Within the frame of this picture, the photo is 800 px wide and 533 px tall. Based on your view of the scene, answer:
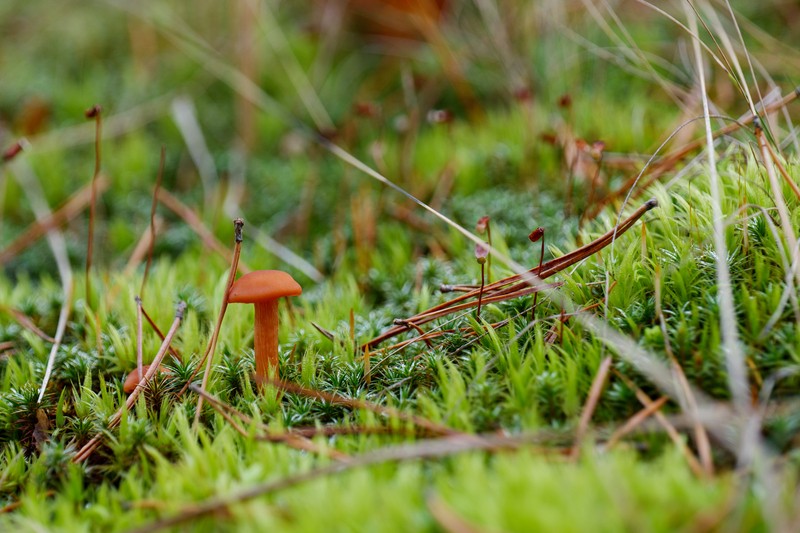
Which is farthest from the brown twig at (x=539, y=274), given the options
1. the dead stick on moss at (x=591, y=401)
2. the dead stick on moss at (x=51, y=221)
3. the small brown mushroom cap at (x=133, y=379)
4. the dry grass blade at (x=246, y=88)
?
the dead stick on moss at (x=51, y=221)

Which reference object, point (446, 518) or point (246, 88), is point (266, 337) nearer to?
point (446, 518)

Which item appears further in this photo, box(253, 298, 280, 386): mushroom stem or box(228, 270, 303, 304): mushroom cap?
box(253, 298, 280, 386): mushroom stem

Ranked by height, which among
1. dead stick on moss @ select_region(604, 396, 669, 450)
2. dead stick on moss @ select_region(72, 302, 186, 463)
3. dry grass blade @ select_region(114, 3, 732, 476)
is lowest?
dead stick on moss @ select_region(72, 302, 186, 463)

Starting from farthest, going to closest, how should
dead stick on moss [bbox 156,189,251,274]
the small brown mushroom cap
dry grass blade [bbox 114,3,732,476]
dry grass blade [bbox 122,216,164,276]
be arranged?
dead stick on moss [bbox 156,189,251,274], dry grass blade [bbox 122,216,164,276], dry grass blade [bbox 114,3,732,476], the small brown mushroom cap

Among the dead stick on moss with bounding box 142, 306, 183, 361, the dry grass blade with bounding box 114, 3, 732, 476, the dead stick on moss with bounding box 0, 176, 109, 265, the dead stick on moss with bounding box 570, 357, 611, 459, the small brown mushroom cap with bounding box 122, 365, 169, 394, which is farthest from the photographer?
the dead stick on moss with bounding box 0, 176, 109, 265

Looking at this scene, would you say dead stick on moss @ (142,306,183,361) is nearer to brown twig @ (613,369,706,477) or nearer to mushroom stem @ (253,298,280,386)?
mushroom stem @ (253,298,280,386)

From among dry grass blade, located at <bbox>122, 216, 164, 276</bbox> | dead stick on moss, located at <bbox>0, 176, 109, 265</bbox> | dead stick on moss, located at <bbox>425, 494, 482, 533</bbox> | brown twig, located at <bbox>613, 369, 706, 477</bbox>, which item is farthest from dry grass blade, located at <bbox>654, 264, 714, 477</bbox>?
dead stick on moss, located at <bbox>0, 176, 109, 265</bbox>

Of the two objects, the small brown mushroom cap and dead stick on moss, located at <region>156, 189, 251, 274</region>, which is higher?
dead stick on moss, located at <region>156, 189, 251, 274</region>
